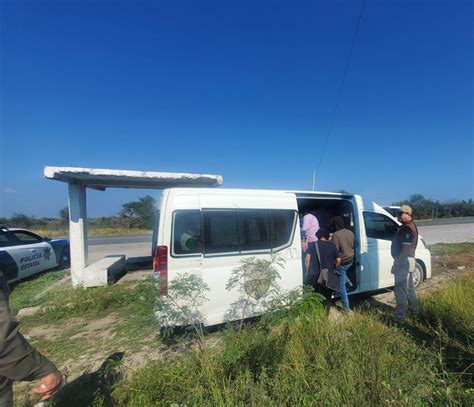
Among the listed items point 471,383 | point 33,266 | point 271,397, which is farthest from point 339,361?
point 33,266

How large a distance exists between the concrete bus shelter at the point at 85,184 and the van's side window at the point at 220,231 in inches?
142

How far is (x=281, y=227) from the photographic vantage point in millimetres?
4738

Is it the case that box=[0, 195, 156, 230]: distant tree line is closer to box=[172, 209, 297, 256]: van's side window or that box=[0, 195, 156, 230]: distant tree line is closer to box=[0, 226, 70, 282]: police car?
box=[0, 226, 70, 282]: police car

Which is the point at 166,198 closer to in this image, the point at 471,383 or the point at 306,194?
the point at 306,194

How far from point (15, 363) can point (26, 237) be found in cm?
943

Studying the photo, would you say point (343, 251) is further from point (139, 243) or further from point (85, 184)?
point (139, 243)

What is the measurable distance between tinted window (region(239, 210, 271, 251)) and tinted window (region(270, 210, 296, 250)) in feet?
0.31

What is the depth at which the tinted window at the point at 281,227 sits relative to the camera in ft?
15.4

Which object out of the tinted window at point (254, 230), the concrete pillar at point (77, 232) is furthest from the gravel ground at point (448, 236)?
the concrete pillar at point (77, 232)

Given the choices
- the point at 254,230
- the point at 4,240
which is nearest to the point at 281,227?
the point at 254,230

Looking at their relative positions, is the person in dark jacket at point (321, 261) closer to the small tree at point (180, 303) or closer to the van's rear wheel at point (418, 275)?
the small tree at point (180, 303)

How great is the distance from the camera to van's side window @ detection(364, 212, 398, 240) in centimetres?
607

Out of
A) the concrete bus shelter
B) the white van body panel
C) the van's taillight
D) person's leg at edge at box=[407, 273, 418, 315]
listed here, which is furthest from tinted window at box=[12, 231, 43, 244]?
person's leg at edge at box=[407, 273, 418, 315]

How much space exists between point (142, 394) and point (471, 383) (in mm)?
3042
